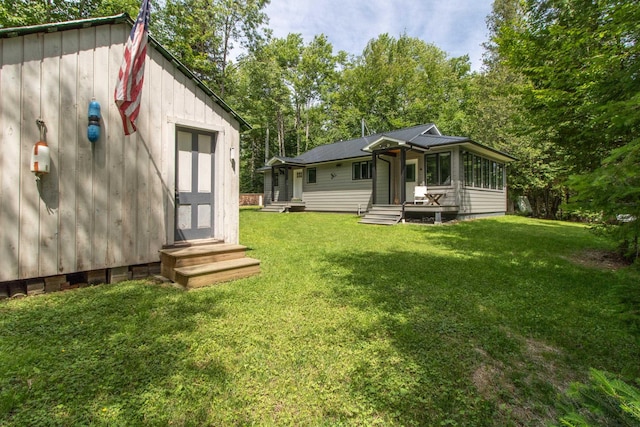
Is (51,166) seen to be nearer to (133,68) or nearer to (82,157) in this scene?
(82,157)

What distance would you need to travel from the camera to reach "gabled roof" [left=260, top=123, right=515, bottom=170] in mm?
11820

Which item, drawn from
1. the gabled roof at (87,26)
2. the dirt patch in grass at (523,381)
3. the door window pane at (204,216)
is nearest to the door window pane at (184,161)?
the door window pane at (204,216)

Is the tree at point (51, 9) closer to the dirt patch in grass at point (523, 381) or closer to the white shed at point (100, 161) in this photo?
the white shed at point (100, 161)

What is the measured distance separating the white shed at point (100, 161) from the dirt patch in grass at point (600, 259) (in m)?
6.73

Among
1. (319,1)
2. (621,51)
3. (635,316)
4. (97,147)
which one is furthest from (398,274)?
(319,1)

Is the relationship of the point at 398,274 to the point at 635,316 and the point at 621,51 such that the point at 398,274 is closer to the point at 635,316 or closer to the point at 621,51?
the point at 635,316

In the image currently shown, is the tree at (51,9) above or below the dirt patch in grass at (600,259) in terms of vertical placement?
above

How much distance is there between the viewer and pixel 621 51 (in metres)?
3.37

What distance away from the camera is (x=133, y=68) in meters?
3.45

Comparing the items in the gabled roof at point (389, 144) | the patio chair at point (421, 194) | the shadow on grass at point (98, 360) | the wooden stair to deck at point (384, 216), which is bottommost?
the shadow on grass at point (98, 360)

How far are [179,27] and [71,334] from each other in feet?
62.6

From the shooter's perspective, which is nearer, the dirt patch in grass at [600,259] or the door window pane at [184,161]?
→ the door window pane at [184,161]

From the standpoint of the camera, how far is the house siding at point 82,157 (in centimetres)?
327

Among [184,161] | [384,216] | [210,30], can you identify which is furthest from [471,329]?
[210,30]
